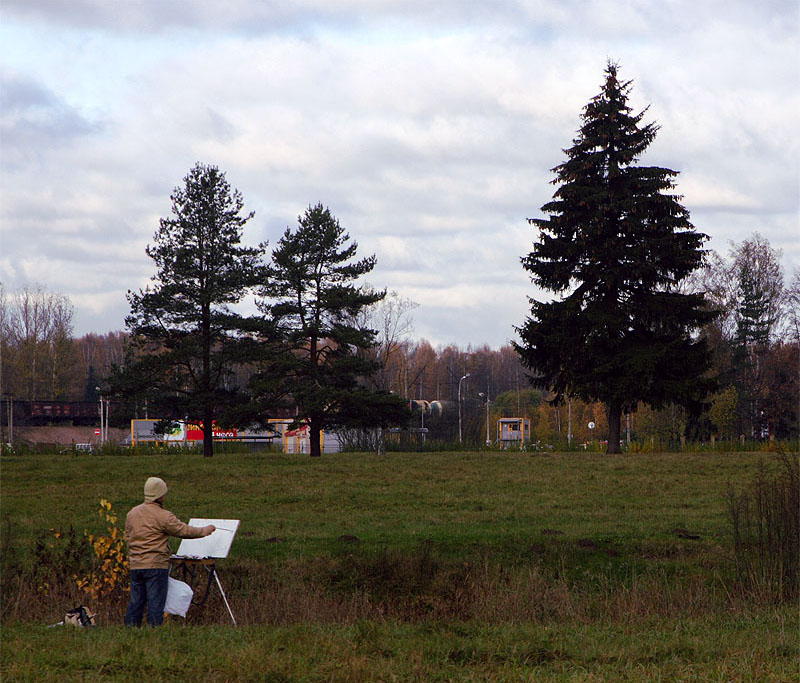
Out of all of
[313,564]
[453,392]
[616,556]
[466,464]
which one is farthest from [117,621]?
[453,392]

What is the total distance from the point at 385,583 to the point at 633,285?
27834 millimetres

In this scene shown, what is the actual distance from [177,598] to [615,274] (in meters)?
31.1

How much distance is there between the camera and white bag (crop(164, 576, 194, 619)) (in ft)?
34.6

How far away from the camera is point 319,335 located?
43.3 m

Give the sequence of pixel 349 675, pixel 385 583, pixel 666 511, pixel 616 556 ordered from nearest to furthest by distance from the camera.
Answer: pixel 349 675
pixel 385 583
pixel 616 556
pixel 666 511

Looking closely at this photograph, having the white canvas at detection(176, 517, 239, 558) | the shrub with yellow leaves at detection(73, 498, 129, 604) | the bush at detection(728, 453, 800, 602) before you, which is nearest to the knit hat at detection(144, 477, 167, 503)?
the white canvas at detection(176, 517, 239, 558)

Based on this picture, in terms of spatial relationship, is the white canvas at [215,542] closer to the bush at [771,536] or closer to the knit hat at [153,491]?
the knit hat at [153,491]

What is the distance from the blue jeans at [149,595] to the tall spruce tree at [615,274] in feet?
96.2

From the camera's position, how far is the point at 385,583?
49.1 ft

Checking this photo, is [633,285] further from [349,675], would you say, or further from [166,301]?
[349,675]

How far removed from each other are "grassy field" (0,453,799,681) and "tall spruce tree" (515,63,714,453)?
640 cm

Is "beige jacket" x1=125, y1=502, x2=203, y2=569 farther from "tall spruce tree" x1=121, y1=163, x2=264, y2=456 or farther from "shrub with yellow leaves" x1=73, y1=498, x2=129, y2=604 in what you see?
"tall spruce tree" x1=121, y1=163, x2=264, y2=456

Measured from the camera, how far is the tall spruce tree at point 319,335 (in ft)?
140

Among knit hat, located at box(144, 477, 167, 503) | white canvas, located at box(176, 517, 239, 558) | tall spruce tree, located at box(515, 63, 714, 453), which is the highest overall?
tall spruce tree, located at box(515, 63, 714, 453)
